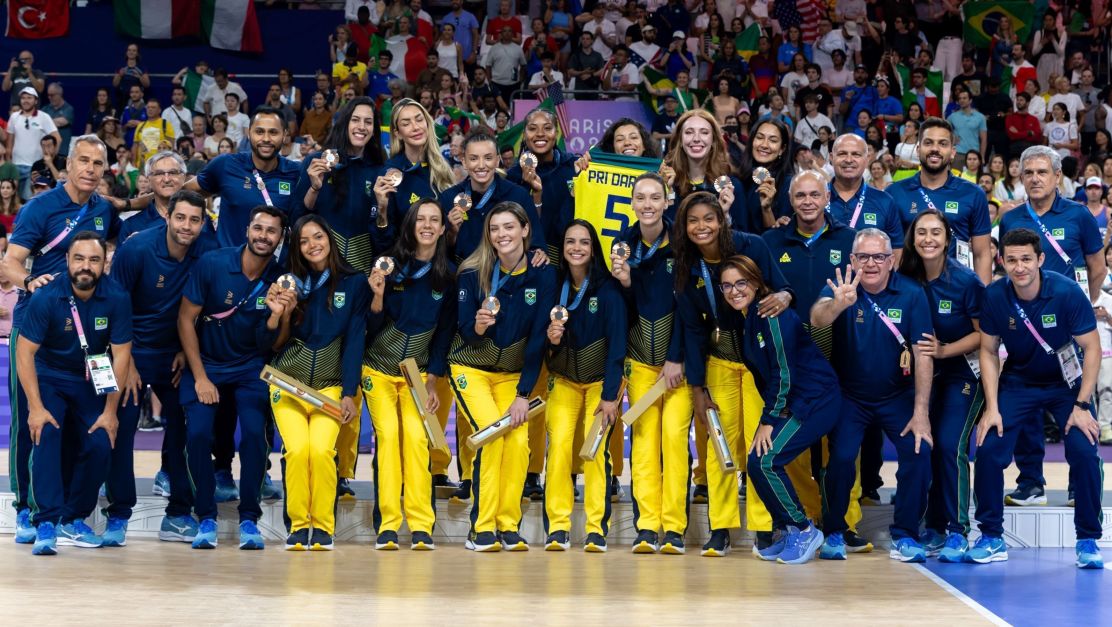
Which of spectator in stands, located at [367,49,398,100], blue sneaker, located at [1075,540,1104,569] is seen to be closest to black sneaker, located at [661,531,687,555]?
blue sneaker, located at [1075,540,1104,569]

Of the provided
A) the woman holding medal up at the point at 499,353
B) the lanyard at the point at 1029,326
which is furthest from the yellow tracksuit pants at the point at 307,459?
the lanyard at the point at 1029,326

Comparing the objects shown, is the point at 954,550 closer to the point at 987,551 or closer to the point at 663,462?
the point at 987,551

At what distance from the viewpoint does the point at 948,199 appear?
855 centimetres

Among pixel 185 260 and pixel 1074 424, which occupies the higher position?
pixel 185 260

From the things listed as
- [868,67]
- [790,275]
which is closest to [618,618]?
[790,275]

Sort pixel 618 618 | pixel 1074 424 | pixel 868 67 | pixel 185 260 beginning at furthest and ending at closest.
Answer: pixel 868 67, pixel 185 260, pixel 1074 424, pixel 618 618

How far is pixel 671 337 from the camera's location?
26.6 ft

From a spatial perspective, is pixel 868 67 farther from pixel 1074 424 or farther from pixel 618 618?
pixel 618 618

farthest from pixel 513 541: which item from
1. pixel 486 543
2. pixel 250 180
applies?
pixel 250 180

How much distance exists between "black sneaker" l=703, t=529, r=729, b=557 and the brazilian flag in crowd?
12544mm

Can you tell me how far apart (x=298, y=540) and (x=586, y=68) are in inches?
425

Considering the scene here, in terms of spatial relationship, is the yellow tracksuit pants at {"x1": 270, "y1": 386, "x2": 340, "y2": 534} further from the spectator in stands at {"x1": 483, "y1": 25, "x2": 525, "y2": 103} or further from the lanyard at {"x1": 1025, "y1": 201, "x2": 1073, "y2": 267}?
the spectator in stands at {"x1": 483, "y1": 25, "x2": 525, "y2": 103}

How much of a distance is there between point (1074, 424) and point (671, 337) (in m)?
2.19

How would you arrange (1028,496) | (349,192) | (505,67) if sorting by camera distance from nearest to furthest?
(349,192), (1028,496), (505,67)
